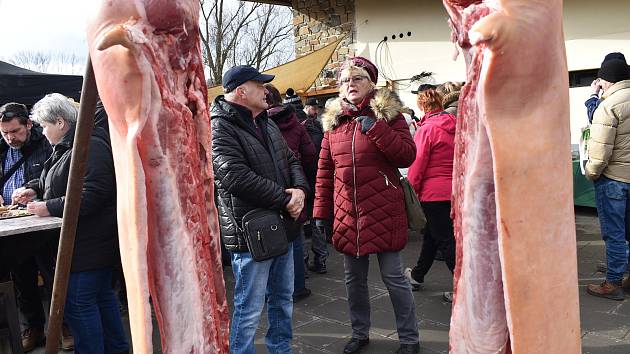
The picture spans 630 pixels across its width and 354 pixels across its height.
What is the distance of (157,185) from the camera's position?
3.75 ft

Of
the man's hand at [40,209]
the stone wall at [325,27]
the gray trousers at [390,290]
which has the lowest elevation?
the gray trousers at [390,290]

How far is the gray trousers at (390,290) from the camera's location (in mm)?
3965

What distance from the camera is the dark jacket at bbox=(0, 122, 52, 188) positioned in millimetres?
5004

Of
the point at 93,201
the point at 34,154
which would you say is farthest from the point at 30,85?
the point at 93,201

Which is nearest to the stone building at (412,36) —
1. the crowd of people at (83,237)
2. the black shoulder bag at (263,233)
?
the black shoulder bag at (263,233)

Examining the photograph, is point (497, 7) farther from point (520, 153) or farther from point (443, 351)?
point (443, 351)

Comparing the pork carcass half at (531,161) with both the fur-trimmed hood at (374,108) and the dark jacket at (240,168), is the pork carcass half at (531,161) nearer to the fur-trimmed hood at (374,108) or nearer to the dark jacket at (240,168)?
the dark jacket at (240,168)

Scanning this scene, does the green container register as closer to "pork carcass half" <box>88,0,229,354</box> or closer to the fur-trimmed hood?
the fur-trimmed hood

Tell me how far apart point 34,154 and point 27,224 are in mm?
1661

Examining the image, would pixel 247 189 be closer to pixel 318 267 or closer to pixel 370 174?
pixel 370 174

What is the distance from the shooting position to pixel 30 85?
7.99 meters

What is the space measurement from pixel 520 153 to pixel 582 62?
8.63m

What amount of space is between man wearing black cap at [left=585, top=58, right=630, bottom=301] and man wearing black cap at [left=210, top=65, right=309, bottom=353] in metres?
3.09

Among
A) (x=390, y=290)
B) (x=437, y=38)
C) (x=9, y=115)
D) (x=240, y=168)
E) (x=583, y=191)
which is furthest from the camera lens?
(x=437, y=38)
